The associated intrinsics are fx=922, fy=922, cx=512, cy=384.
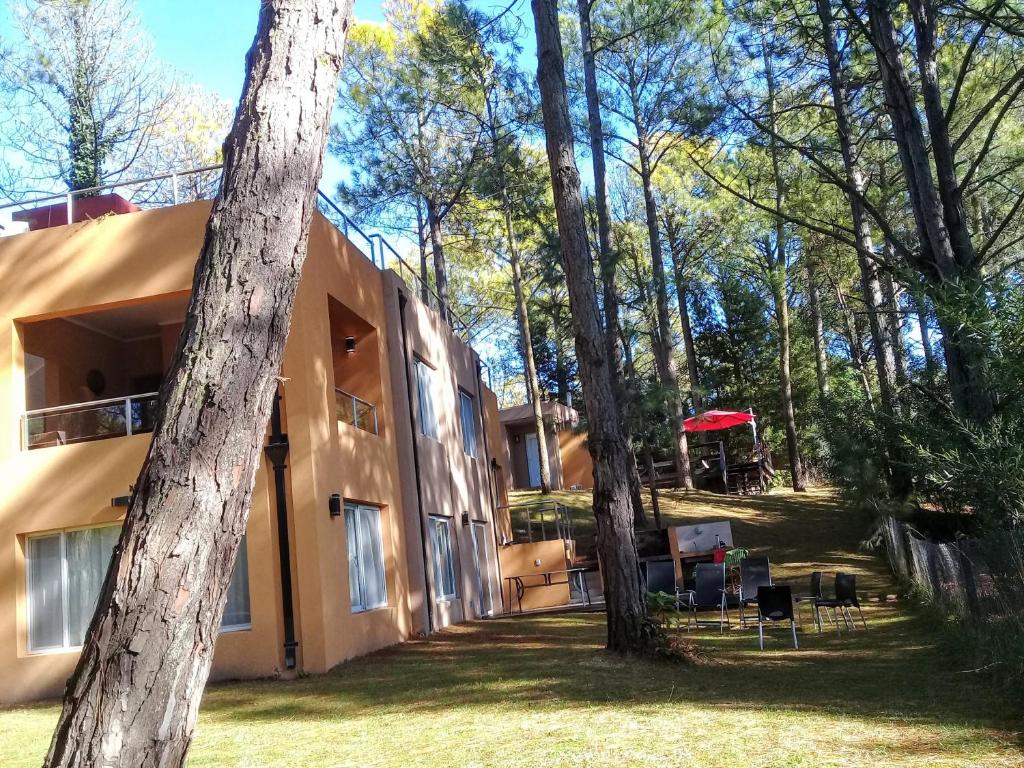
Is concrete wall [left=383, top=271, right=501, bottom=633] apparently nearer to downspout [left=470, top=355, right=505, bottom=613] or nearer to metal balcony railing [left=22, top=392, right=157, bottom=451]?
downspout [left=470, top=355, right=505, bottom=613]

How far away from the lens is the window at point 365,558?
11844 millimetres

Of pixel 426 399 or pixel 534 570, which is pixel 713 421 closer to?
pixel 534 570

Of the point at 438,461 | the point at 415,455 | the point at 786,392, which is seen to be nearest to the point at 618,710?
the point at 415,455

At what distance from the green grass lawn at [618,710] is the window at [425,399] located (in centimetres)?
479

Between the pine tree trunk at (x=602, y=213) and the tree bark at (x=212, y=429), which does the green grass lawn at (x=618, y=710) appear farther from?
the pine tree trunk at (x=602, y=213)

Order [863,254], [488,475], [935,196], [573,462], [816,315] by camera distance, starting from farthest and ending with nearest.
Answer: [573,462] < [816,315] < [488,475] < [863,254] < [935,196]

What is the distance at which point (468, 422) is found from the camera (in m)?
19.9

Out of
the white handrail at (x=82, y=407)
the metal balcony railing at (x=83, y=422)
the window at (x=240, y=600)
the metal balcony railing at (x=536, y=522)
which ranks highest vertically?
the white handrail at (x=82, y=407)

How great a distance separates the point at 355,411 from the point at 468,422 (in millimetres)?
7222

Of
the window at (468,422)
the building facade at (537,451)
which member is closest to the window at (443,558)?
the window at (468,422)

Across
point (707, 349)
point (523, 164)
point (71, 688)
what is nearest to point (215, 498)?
point (71, 688)

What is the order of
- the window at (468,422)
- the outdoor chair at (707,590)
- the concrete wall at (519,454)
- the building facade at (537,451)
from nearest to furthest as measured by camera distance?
the outdoor chair at (707,590)
the window at (468,422)
the building facade at (537,451)
the concrete wall at (519,454)

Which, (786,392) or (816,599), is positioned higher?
(786,392)

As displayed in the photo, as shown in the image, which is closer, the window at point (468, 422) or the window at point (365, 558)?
the window at point (365, 558)
